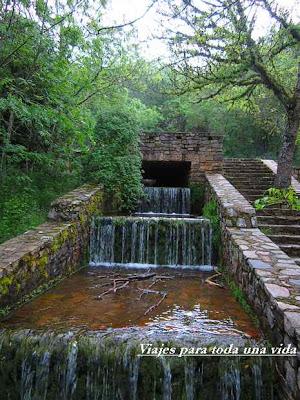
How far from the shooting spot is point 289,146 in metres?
8.09

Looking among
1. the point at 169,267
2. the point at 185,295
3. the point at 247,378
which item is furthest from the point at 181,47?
the point at 247,378

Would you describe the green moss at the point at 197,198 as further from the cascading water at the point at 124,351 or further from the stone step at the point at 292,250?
the cascading water at the point at 124,351

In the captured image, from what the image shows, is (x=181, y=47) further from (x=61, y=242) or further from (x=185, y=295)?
(x=185, y=295)

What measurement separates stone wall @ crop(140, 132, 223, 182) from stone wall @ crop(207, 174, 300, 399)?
4.12m

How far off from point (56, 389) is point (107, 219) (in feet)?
13.5

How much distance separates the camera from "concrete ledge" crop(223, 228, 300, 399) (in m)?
2.76

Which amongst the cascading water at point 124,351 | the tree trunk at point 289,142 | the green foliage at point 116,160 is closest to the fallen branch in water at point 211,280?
the cascading water at point 124,351

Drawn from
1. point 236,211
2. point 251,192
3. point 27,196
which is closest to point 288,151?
point 251,192

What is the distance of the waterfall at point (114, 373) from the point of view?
3.15 metres

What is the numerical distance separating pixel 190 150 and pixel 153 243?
455cm

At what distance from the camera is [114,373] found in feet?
10.5

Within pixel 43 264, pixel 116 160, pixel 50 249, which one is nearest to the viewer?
pixel 43 264

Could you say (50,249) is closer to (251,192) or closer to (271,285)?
(271,285)

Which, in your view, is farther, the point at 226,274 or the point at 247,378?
the point at 226,274
